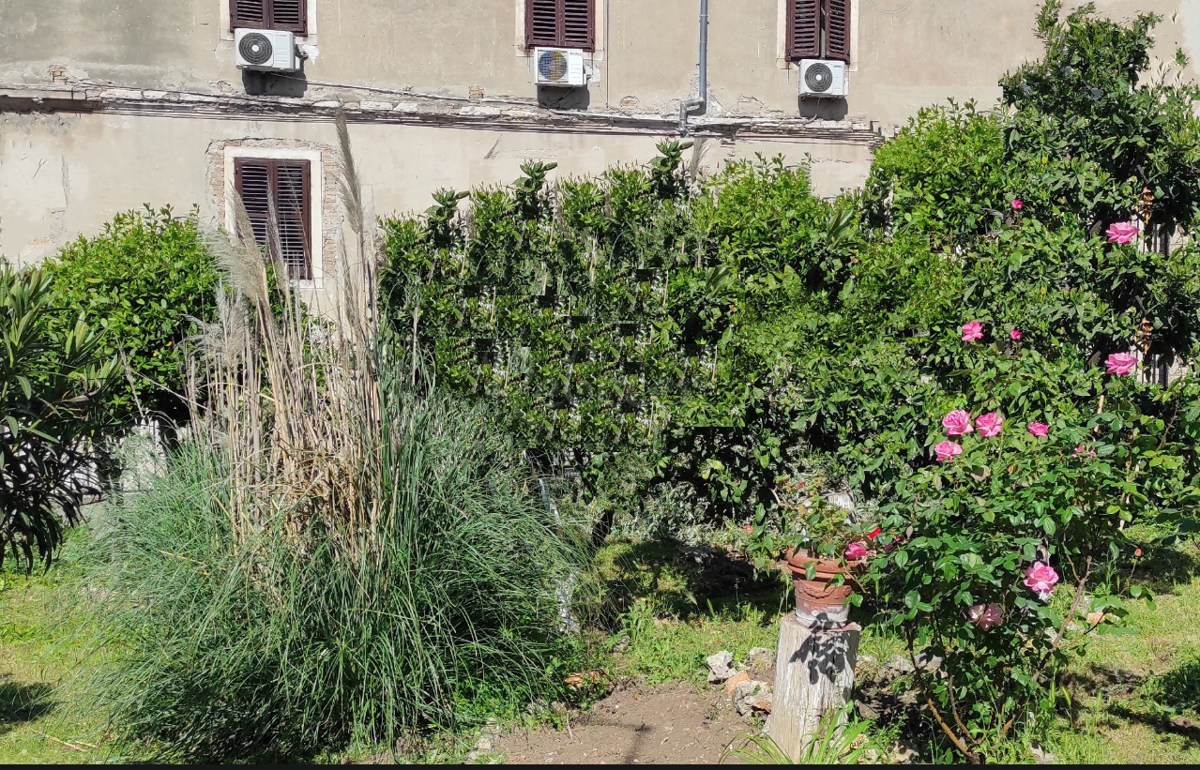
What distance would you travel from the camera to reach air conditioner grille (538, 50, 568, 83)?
1176 centimetres

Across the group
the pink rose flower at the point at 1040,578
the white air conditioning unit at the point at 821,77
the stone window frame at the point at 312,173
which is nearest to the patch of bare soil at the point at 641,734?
the pink rose flower at the point at 1040,578

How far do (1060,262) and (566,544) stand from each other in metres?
2.73

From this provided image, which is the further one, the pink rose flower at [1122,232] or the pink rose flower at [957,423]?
the pink rose flower at [1122,232]

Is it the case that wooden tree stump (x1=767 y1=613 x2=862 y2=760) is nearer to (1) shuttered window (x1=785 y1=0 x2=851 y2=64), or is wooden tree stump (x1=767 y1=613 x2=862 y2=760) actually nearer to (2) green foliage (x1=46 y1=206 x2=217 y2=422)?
(2) green foliage (x1=46 y1=206 x2=217 y2=422)

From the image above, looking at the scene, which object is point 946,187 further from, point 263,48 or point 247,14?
point 247,14

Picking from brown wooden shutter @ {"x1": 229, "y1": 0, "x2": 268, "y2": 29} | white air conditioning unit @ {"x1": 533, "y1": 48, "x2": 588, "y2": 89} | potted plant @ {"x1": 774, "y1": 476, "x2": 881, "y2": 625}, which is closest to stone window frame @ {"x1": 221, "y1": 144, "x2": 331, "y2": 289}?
brown wooden shutter @ {"x1": 229, "y1": 0, "x2": 268, "y2": 29}

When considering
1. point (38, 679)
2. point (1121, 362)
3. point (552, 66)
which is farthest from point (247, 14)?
point (1121, 362)

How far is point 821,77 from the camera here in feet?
40.8

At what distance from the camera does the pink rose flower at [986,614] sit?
4.02 meters

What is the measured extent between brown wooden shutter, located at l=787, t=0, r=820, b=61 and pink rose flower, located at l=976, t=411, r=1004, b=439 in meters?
9.20

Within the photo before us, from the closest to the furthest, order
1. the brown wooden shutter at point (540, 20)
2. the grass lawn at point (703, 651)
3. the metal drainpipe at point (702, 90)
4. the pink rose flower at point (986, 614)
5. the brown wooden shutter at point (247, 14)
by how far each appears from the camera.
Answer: the pink rose flower at point (986, 614) < the grass lawn at point (703, 651) < the brown wooden shutter at point (247, 14) < the brown wooden shutter at point (540, 20) < the metal drainpipe at point (702, 90)

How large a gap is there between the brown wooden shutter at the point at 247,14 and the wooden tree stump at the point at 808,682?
9018 millimetres

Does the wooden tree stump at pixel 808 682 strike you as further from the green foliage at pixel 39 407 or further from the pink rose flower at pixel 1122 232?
the green foliage at pixel 39 407

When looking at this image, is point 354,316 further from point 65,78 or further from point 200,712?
point 65,78
